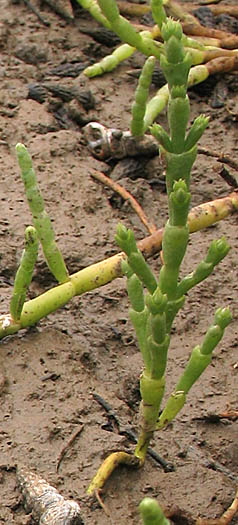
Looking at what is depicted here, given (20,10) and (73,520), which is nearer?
(73,520)

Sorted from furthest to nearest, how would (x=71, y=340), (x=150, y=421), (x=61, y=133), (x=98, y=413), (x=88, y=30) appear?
(x=88, y=30) → (x=61, y=133) → (x=71, y=340) → (x=98, y=413) → (x=150, y=421)

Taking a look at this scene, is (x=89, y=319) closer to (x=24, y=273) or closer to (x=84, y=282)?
(x=84, y=282)

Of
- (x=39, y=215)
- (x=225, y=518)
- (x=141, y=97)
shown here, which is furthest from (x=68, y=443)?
(x=141, y=97)

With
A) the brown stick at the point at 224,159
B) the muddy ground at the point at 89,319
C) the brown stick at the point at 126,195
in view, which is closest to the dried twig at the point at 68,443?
the muddy ground at the point at 89,319

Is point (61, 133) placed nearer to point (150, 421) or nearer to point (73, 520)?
point (150, 421)

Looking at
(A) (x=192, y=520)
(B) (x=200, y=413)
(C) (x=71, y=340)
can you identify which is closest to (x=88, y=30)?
(C) (x=71, y=340)

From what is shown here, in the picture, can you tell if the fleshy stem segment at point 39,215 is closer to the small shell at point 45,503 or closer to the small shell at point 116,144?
the small shell at point 45,503

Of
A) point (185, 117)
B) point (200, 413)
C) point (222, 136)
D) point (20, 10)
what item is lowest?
point (200, 413)
